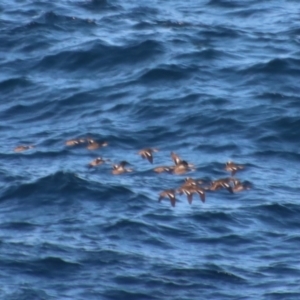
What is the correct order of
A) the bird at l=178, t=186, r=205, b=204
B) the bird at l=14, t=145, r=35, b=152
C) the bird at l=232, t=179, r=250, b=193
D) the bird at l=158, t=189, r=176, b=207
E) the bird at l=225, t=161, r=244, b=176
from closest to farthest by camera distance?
the bird at l=178, t=186, r=205, b=204 < the bird at l=158, t=189, r=176, b=207 < the bird at l=232, t=179, r=250, b=193 < the bird at l=225, t=161, r=244, b=176 < the bird at l=14, t=145, r=35, b=152

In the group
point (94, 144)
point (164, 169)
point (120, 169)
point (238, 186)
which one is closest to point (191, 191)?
point (238, 186)

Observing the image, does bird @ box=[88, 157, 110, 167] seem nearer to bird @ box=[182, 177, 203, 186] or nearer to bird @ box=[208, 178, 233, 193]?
bird @ box=[182, 177, 203, 186]

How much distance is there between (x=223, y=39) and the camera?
28734 mm

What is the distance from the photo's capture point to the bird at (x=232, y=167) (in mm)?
20156

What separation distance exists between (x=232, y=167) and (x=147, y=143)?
2352 mm

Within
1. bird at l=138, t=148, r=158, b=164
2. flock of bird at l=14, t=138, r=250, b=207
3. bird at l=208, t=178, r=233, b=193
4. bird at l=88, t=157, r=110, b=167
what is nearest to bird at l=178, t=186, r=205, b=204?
flock of bird at l=14, t=138, r=250, b=207

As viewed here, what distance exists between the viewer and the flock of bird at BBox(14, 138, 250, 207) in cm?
1912

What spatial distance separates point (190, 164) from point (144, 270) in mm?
4355

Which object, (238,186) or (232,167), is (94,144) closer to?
(232,167)

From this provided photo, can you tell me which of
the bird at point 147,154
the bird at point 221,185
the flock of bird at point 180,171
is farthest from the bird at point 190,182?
the bird at point 147,154

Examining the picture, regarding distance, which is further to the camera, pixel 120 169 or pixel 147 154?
pixel 147 154

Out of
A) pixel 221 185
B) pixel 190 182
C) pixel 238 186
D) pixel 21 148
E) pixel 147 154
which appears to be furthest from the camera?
pixel 21 148

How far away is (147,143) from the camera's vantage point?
71.8 ft

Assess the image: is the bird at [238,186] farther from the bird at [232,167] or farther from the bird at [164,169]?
the bird at [164,169]
